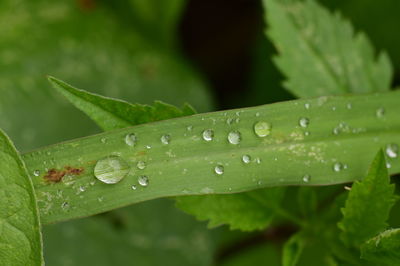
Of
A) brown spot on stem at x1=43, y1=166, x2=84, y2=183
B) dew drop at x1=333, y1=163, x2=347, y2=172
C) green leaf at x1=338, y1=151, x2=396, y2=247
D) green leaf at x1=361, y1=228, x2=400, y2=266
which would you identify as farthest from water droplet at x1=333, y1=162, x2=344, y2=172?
brown spot on stem at x1=43, y1=166, x2=84, y2=183

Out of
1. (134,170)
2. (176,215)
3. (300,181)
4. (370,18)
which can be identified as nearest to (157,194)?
(134,170)

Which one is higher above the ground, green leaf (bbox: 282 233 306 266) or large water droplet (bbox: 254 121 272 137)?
large water droplet (bbox: 254 121 272 137)

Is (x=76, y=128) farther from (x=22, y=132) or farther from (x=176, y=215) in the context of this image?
(x=176, y=215)

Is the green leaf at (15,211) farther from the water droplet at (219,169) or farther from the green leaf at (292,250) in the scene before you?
the green leaf at (292,250)

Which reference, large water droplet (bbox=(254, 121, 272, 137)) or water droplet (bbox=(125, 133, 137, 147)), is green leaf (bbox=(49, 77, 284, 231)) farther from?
large water droplet (bbox=(254, 121, 272, 137))

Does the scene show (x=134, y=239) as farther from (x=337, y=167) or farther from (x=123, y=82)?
(x=337, y=167)

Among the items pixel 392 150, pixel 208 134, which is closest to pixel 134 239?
pixel 208 134

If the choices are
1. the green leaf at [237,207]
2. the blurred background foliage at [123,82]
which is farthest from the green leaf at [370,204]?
the blurred background foliage at [123,82]
